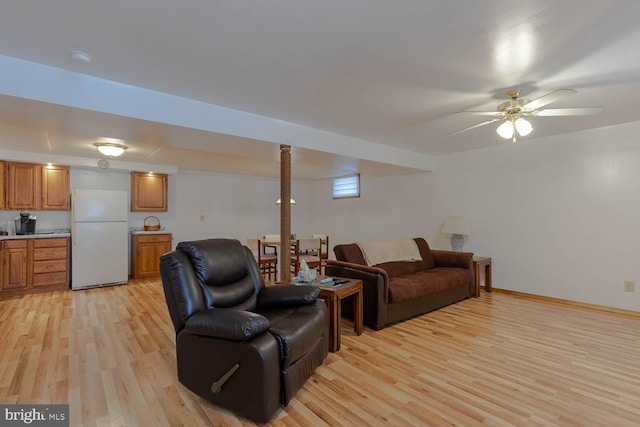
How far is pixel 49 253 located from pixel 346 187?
5.69 metres

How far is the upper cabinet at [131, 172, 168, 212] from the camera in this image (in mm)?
6039

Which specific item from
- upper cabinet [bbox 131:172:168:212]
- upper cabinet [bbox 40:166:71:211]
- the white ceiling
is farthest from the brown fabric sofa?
upper cabinet [bbox 40:166:71:211]

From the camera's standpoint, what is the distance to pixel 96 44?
2.03m

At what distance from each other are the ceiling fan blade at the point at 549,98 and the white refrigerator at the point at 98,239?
5846 mm

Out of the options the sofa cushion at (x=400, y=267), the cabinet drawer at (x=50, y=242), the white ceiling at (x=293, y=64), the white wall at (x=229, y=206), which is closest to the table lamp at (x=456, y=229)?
the sofa cushion at (x=400, y=267)

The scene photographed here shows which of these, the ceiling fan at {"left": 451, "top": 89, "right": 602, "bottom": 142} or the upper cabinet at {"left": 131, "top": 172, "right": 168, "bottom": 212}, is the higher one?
the ceiling fan at {"left": 451, "top": 89, "right": 602, "bottom": 142}

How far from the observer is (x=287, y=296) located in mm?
2537

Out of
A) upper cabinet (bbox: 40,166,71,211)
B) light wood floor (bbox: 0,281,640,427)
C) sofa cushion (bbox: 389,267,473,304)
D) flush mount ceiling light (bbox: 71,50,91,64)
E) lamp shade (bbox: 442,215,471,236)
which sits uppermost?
flush mount ceiling light (bbox: 71,50,91,64)

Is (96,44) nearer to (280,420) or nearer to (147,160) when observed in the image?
(280,420)

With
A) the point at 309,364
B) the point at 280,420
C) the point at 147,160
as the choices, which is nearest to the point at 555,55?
the point at 309,364

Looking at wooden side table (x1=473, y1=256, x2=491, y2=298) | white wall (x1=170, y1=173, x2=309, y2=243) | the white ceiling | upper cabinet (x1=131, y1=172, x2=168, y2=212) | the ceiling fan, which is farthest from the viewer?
white wall (x1=170, y1=173, x2=309, y2=243)

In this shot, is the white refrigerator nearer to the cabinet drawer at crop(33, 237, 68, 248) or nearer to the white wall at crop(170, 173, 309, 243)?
the cabinet drawer at crop(33, 237, 68, 248)

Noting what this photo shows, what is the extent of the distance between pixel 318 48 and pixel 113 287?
5.17 metres

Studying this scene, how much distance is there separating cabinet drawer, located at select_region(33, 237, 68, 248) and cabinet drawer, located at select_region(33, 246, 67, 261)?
0.06m
